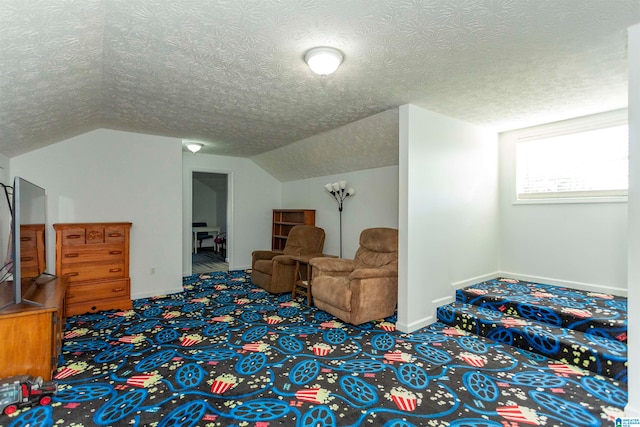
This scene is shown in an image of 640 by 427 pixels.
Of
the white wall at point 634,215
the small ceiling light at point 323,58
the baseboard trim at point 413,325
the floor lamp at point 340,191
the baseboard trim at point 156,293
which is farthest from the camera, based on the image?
the floor lamp at point 340,191

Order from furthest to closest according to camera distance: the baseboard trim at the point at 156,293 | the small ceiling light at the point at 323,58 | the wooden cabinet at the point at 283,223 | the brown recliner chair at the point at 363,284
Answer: the wooden cabinet at the point at 283,223
the baseboard trim at the point at 156,293
the brown recliner chair at the point at 363,284
the small ceiling light at the point at 323,58

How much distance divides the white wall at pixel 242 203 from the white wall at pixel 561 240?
15.0 ft

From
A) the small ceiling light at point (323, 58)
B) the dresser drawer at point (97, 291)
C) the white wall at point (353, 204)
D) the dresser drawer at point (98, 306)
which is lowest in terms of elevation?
the dresser drawer at point (98, 306)

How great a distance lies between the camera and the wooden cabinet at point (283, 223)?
20.2 feet

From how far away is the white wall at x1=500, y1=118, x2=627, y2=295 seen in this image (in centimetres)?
332

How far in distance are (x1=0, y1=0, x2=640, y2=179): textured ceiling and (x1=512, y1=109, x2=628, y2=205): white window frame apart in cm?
21

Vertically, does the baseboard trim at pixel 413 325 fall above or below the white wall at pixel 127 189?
below

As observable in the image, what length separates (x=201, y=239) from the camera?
30.3 ft

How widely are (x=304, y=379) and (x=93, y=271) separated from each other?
3084 mm

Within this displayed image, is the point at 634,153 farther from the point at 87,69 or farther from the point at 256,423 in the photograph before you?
the point at 87,69

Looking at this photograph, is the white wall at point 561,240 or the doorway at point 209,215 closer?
the white wall at point 561,240

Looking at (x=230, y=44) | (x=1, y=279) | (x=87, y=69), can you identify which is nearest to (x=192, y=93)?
(x=87, y=69)

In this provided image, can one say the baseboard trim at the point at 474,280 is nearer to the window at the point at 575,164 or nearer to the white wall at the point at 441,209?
the white wall at the point at 441,209

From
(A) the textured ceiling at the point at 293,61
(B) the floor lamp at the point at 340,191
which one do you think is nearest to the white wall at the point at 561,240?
(A) the textured ceiling at the point at 293,61
